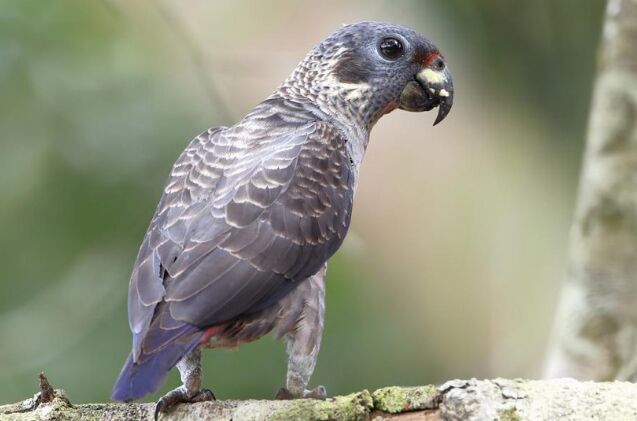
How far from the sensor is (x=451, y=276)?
26.4 feet

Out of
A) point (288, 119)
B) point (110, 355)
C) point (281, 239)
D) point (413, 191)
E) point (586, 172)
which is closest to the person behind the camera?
point (281, 239)

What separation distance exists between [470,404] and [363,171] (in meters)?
4.86

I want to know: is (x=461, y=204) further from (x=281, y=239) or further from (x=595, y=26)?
(x=281, y=239)

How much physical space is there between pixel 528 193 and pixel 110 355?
3927 mm

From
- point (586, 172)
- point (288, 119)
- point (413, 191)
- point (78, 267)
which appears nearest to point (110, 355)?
point (78, 267)

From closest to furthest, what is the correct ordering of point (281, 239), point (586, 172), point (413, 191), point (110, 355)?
1. point (281, 239)
2. point (586, 172)
3. point (110, 355)
4. point (413, 191)

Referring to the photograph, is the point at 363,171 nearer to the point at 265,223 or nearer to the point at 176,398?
the point at 265,223

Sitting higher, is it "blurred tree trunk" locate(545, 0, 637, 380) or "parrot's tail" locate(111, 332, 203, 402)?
"blurred tree trunk" locate(545, 0, 637, 380)

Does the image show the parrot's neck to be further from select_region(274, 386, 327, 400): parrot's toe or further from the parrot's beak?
select_region(274, 386, 327, 400): parrot's toe

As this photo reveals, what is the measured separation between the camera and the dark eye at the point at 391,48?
4.99 meters

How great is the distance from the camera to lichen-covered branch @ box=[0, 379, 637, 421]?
10.2ft

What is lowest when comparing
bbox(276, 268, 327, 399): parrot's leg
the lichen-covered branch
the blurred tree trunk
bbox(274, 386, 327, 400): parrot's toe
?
the lichen-covered branch

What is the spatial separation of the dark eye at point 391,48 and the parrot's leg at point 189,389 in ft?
6.39

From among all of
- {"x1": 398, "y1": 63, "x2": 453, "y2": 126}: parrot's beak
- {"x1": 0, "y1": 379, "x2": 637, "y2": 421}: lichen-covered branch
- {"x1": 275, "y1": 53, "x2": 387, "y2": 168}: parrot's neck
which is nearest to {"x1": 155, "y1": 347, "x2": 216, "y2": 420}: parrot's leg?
{"x1": 0, "y1": 379, "x2": 637, "y2": 421}: lichen-covered branch
